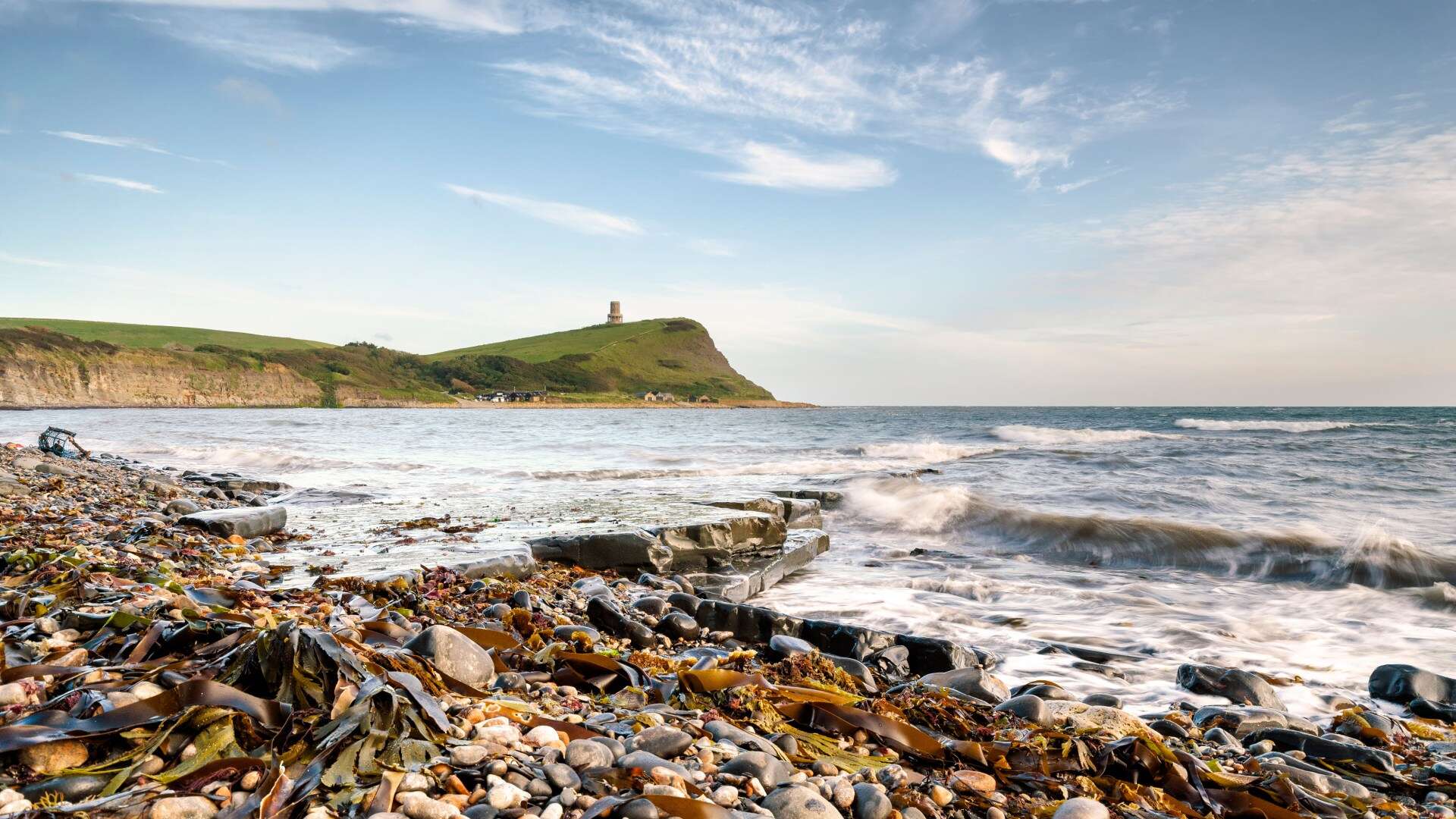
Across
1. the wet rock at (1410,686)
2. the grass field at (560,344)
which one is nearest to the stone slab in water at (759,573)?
the wet rock at (1410,686)

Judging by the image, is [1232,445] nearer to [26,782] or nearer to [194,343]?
[26,782]

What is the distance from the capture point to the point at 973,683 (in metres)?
4.07

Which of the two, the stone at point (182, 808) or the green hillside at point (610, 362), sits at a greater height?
the green hillside at point (610, 362)

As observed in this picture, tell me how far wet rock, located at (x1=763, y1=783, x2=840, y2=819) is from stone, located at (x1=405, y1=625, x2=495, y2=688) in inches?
60.2

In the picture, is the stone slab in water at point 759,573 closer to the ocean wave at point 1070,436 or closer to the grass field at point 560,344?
the ocean wave at point 1070,436

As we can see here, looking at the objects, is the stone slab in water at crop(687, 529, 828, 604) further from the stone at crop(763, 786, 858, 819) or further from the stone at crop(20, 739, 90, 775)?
the stone at crop(20, 739, 90, 775)

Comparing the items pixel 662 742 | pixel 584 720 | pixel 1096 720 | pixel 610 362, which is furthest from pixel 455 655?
pixel 610 362

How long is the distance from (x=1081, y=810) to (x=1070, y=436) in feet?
124

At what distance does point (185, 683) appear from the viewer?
7.79 ft

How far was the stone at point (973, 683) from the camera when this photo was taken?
3.98 metres

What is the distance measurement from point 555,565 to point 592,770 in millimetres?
4728

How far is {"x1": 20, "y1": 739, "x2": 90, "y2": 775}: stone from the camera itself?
78.7 inches

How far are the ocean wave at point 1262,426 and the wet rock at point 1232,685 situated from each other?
45441mm

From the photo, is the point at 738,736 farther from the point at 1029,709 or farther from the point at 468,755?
the point at 1029,709
